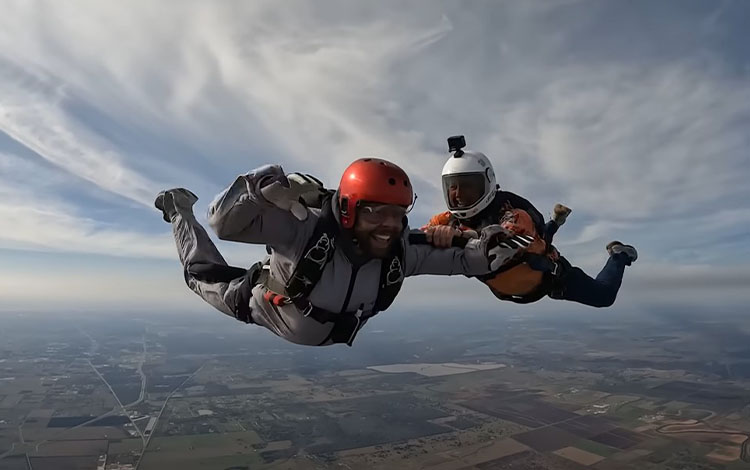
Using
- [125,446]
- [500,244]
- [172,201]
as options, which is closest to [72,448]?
[125,446]

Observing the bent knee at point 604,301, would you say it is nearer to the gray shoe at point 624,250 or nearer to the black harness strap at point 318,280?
the gray shoe at point 624,250

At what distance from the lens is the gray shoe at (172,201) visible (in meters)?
4.98

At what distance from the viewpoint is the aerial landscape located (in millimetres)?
31562

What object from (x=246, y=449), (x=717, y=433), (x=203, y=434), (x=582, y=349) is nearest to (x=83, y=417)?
(x=203, y=434)

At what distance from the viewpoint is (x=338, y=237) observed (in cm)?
306

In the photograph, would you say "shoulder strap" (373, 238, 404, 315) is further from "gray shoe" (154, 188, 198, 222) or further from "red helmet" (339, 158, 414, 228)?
"gray shoe" (154, 188, 198, 222)

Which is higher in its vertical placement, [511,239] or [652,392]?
[511,239]

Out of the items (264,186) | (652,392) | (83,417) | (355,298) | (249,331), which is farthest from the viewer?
(249,331)

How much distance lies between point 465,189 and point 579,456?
33.5 meters

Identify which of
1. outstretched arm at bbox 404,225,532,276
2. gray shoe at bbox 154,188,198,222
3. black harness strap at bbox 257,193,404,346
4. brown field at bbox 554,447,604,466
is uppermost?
gray shoe at bbox 154,188,198,222

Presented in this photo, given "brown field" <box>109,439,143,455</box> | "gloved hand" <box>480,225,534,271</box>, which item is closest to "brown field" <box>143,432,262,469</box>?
"brown field" <box>109,439,143,455</box>

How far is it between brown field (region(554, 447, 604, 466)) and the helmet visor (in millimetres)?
32031

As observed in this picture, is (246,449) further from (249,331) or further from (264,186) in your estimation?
(249,331)

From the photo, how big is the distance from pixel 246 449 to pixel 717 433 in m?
36.5
